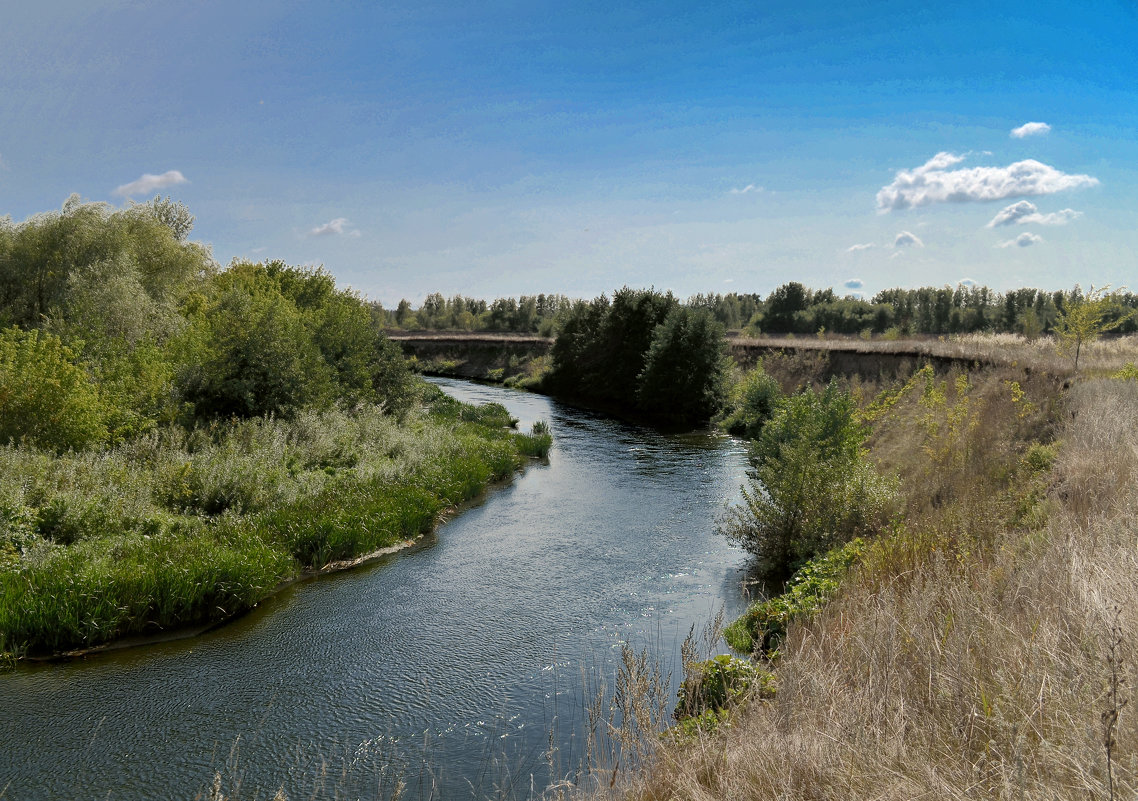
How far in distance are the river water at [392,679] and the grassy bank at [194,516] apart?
0.61 meters

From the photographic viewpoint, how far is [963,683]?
4.69 metres

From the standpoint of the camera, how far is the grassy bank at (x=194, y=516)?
33.2ft

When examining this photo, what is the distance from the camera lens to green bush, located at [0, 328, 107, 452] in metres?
15.3

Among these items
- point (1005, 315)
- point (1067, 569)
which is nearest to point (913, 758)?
point (1067, 569)

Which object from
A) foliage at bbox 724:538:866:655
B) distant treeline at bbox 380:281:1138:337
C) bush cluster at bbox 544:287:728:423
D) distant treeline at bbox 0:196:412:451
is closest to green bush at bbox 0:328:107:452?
distant treeline at bbox 0:196:412:451

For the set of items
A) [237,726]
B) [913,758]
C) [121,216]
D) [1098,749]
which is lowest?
[237,726]

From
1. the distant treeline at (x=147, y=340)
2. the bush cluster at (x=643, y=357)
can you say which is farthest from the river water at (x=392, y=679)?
the bush cluster at (x=643, y=357)

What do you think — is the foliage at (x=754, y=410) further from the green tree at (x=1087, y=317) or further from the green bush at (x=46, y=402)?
the green bush at (x=46, y=402)

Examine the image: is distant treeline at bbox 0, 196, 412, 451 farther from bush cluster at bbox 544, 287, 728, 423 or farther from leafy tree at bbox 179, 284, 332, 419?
bush cluster at bbox 544, 287, 728, 423

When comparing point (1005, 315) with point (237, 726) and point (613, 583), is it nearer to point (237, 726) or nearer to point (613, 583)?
point (613, 583)

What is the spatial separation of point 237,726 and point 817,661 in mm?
6583

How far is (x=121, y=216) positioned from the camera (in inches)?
1329

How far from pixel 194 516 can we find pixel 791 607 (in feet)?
38.5

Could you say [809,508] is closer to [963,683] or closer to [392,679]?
[392,679]
